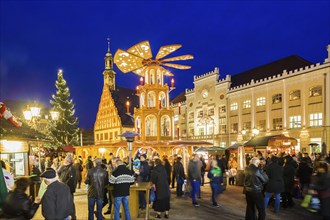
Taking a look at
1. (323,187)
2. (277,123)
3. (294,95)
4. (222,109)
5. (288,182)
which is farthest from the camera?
(222,109)

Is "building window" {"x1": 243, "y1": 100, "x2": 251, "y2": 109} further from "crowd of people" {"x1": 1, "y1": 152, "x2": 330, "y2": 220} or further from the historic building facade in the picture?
"crowd of people" {"x1": 1, "y1": 152, "x2": 330, "y2": 220}

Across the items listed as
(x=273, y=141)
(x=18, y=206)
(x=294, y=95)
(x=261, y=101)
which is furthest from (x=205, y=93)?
(x=18, y=206)

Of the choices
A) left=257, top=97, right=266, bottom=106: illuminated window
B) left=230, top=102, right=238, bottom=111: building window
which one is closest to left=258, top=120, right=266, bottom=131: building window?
left=257, top=97, right=266, bottom=106: illuminated window

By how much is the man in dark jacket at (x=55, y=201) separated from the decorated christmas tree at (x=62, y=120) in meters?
39.1

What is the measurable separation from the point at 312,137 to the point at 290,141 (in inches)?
611

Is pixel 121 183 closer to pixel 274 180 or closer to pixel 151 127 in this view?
pixel 274 180

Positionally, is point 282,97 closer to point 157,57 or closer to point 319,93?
point 319,93

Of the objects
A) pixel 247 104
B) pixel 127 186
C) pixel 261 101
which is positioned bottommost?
pixel 127 186

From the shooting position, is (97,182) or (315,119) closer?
(97,182)

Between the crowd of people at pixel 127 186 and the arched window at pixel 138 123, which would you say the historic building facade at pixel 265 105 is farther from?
the crowd of people at pixel 127 186

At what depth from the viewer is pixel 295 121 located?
39000 millimetres

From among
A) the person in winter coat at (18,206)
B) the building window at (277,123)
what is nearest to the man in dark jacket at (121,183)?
the person in winter coat at (18,206)

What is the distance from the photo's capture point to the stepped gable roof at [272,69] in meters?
42.9

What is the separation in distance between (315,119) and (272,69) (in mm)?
11339
